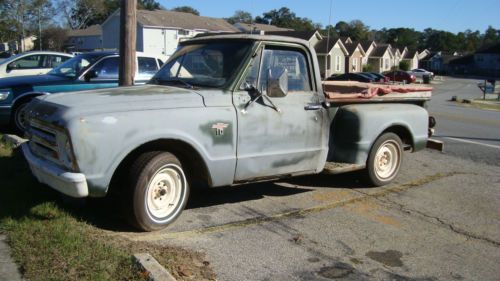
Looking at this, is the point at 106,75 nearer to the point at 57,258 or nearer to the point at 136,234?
the point at 136,234

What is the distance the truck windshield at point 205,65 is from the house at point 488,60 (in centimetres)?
10357

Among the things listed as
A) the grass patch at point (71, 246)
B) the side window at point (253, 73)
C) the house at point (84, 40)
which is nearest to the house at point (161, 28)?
the house at point (84, 40)

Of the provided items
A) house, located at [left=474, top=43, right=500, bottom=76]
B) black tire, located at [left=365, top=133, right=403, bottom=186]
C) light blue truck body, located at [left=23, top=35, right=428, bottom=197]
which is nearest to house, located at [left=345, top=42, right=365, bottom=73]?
house, located at [left=474, top=43, right=500, bottom=76]

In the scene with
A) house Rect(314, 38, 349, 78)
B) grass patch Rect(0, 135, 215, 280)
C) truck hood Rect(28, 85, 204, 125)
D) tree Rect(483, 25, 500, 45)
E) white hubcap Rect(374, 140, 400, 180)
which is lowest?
grass patch Rect(0, 135, 215, 280)

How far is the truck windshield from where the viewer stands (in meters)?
5.62

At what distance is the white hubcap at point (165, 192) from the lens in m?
4.99

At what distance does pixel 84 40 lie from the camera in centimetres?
7200

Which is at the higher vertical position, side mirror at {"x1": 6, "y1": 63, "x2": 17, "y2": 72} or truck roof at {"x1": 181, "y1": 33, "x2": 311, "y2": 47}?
truck roof at {"x1": 181, "y1": 33, "x2": 311, "y2": 47}

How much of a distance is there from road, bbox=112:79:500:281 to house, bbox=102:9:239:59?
150 feet

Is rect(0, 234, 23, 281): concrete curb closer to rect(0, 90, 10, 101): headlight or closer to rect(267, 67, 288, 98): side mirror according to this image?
rect(267, 67, 288, 98): side mirror

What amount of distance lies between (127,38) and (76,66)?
122 inches

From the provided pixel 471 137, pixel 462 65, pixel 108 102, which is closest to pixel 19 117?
pixel 108 102

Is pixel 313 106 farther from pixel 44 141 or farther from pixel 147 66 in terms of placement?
pixel 147 66

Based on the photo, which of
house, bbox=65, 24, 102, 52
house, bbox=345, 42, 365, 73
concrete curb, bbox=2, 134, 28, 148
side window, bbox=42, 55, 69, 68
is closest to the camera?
concrete curb, bbox=2, 134, 28, 148
